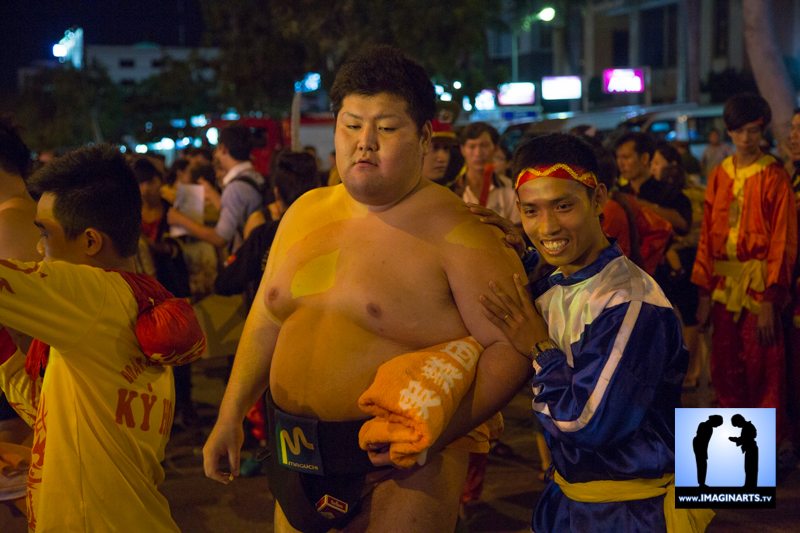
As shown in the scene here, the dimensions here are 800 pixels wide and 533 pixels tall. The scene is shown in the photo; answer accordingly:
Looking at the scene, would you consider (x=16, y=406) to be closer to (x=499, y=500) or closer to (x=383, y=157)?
(x=383, y=157)

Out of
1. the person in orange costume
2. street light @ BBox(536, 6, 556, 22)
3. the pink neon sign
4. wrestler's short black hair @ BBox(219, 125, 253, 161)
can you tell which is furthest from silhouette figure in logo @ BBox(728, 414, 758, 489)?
the pink neon sign

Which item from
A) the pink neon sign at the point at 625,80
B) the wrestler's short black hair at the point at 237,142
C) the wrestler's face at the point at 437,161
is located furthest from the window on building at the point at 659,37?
the wrestler's face at the point at 437,161

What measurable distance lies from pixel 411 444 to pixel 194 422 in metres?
5.51

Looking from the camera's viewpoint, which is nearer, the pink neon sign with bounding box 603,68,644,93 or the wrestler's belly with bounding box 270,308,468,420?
the wrestler's belly with bounding box 270,308,468,420

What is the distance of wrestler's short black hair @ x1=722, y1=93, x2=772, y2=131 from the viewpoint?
6023 mm

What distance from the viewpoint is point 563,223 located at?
296cm

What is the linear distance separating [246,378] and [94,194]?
2.44ft

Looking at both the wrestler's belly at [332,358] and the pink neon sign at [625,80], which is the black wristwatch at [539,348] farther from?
the pink neon sign at [625,80]

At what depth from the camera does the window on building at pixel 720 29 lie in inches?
1398

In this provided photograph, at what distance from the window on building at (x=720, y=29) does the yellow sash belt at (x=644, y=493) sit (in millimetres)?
35177

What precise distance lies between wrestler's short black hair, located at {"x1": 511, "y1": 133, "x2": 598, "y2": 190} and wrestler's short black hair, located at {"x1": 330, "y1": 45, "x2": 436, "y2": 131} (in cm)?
32

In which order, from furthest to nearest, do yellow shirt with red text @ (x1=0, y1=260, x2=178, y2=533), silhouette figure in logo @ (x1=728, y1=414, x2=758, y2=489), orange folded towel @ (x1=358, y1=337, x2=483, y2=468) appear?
1. silhouette figure in logo @ (x1=728, y1=414, x2=758, y2=489)
2. yellow shirt with red text @ (x1=0, y1=260, x2=178, y2=533)
3. orange folded towel @ (x1=358, y1=337, x2=483, y2=468)

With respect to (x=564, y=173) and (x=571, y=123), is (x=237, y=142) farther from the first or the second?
(x=571, y=123)

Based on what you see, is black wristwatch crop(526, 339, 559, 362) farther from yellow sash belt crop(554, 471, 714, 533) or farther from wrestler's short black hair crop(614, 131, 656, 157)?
wrestler's short black hair crop(614, 131, 656, 157)
